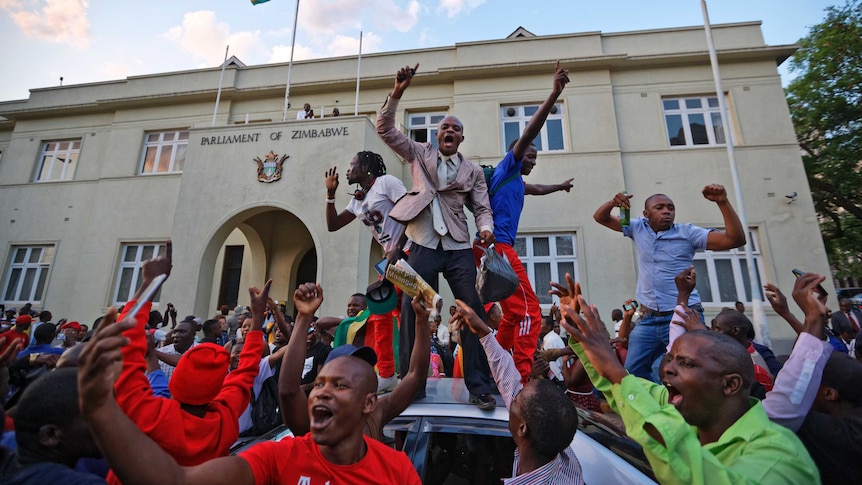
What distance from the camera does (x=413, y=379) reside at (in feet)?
7.82

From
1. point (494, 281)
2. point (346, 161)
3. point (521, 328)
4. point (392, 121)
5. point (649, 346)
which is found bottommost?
point (649, 346)

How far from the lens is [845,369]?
5.78 feet

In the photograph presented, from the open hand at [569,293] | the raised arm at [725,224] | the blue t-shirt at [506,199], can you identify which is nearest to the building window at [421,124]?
the blue t-shirt at [506,199]

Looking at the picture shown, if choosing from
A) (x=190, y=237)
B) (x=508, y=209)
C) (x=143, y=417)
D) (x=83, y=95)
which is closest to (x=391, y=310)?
(x=508, y=209)

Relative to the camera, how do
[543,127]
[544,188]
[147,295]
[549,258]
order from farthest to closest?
[543,127] → [549,258] → [544,188] → [147,295]

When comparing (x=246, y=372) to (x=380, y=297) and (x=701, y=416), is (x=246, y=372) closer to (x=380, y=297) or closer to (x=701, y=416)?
(x=380, y=297)

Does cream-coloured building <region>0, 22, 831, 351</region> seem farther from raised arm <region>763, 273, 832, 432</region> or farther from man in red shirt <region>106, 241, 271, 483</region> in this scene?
raised arm <region>763, 273, 832, 432</region>

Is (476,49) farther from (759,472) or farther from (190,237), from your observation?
(759,472)

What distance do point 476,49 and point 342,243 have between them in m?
7.74

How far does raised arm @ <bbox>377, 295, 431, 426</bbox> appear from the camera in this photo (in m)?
2.26

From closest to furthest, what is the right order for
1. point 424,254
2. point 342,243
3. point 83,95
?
point 424,254
point 342,243
point 83,95

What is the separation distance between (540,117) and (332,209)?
87.0 inches

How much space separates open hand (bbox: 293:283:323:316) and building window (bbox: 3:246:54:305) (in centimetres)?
1592

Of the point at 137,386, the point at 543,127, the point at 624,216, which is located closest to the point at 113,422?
the point at 137,386
